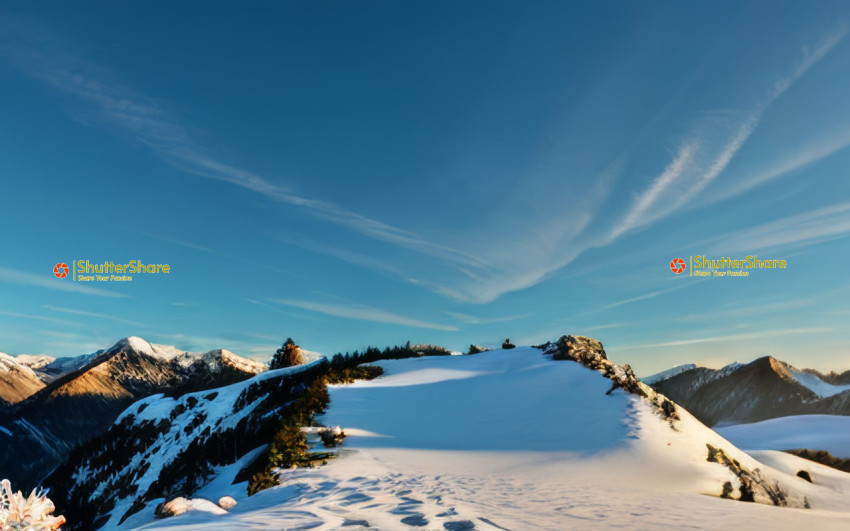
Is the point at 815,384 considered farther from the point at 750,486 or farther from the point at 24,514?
the point at 24,514

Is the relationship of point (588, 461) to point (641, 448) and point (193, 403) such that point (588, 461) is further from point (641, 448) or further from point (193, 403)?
point (193, 403)

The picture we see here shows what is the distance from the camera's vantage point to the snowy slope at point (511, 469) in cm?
638

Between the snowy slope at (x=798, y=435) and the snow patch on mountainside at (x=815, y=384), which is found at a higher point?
the snow patch on mountainside at (x=815, y=384)

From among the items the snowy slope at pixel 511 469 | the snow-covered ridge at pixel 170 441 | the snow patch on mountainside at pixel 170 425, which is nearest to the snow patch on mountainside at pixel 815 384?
the snowy slope at pixel 511 469

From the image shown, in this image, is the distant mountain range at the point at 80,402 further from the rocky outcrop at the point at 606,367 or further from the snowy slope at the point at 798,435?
the snowy slope at the point at 798,435

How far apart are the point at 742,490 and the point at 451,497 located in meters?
7.40

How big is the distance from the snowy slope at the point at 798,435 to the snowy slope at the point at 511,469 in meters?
14.5

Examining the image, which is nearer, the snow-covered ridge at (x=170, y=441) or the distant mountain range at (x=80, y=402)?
the snow-covered ridge at (x=170, y=441)

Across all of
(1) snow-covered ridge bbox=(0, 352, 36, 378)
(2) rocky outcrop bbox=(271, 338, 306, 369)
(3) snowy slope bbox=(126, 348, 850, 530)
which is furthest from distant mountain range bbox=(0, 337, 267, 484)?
(3) snowy slope bbox=(126, 348, 850, 530)

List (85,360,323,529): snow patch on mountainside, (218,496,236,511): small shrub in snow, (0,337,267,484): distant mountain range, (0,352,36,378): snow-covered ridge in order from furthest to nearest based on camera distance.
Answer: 1. (0,352,36,378): snow-covered ridge
2. (0,337,267,484): distant mountain range
3. (85,360,323,529): snow patch on mountainside
4. (218,496,236,511): small shrub in snow

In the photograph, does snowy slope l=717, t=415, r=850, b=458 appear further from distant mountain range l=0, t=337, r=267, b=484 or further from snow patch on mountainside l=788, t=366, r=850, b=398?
distant mountain range l=0, t=337, r=267, b=484

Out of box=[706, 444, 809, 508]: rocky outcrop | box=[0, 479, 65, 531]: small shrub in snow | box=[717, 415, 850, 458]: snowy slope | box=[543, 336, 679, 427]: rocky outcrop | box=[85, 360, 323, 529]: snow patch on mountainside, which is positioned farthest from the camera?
box=[717, 415, 850, 458]: snowy slope

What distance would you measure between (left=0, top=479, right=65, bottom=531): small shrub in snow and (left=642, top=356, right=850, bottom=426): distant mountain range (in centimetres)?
6370

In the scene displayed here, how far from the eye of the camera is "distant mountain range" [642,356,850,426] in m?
59.1
